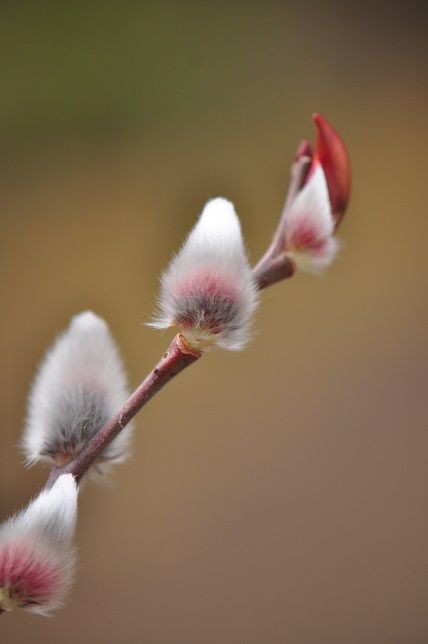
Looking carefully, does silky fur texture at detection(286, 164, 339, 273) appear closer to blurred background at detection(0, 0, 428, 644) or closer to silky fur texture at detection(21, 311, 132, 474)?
silky fur texture at detection(21, 311, 132, 474)

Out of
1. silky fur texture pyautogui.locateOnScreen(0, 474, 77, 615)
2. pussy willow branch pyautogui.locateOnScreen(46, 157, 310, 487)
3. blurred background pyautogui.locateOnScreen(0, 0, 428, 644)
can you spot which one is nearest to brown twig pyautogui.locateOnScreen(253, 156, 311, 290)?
pussy willow branch pyautogui.locateOnScreen(46, 157, 310, 487)

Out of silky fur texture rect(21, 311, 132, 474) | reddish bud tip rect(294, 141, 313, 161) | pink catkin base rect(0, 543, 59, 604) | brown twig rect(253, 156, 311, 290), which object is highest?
reddish bud tip rect(294, 141, 313, 161)

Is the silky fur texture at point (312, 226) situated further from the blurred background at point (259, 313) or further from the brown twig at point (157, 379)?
the blurred background at point (259, 313)

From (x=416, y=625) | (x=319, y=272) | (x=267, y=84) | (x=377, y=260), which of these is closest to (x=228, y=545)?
(x=416, y=625)

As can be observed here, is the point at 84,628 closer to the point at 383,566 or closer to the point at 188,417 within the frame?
the point at 188,417

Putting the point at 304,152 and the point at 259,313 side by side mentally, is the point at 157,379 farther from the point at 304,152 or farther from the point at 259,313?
the point at 259,313
